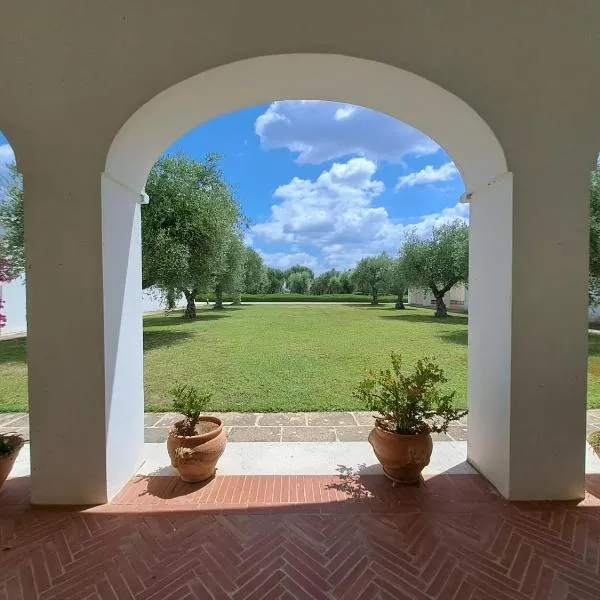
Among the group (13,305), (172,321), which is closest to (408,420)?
(13,305)

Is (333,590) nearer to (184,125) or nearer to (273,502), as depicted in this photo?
(273,502)

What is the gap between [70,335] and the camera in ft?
9.53

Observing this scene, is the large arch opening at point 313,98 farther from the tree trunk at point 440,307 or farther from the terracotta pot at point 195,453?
the tree trunk at point 440,307

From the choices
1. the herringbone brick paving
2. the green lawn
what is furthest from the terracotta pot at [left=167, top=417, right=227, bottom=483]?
the green lawn

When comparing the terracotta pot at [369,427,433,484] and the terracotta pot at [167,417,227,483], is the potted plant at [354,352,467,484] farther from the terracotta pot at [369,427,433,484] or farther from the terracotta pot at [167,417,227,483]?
the terracotta pot at [167,417,227,483]

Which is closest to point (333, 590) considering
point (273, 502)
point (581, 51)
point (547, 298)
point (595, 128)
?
point (273, 502)

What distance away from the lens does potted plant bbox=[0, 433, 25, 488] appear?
3056 millimetres

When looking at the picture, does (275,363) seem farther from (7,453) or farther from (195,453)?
(7,453)

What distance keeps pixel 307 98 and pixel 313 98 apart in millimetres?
61

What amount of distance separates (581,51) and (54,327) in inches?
186

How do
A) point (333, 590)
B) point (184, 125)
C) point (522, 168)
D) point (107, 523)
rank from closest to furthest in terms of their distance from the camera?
point (333, 590), point (107, 523), point (522, 168), point (184, 125)

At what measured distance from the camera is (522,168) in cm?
293

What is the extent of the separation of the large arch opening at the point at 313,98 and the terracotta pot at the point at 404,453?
65cm

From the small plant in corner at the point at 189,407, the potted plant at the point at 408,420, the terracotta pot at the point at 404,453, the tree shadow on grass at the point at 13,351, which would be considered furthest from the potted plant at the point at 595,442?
the tree shadow on grass at the point at 13,351
